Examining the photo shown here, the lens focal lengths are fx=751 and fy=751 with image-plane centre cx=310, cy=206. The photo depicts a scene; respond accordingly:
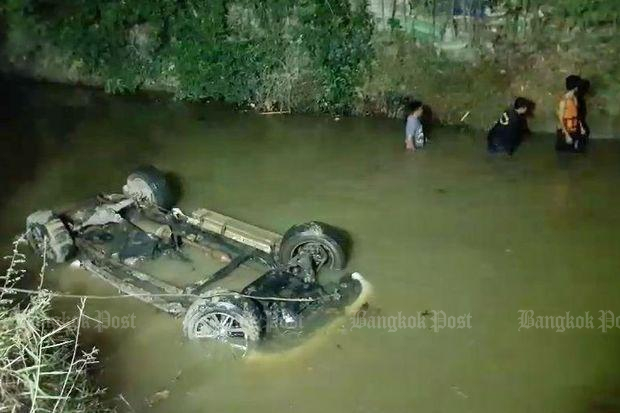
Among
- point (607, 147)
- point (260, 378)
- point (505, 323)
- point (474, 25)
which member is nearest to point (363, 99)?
point (474, 25)

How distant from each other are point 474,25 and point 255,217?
4.64 metres

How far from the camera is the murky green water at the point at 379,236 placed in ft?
20.0

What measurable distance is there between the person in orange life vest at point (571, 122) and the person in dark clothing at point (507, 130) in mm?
489

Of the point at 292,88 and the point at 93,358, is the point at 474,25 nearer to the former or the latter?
the point at 292,88

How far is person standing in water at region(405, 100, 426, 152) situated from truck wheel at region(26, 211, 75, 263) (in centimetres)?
464

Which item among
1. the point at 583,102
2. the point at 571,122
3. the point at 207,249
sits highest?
the point at 583,102

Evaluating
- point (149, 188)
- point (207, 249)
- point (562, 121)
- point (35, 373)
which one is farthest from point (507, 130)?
point (35, 373)

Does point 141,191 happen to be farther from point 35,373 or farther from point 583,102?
point 583,102

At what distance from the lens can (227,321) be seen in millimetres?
6246

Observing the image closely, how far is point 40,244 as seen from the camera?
760 centimetres
